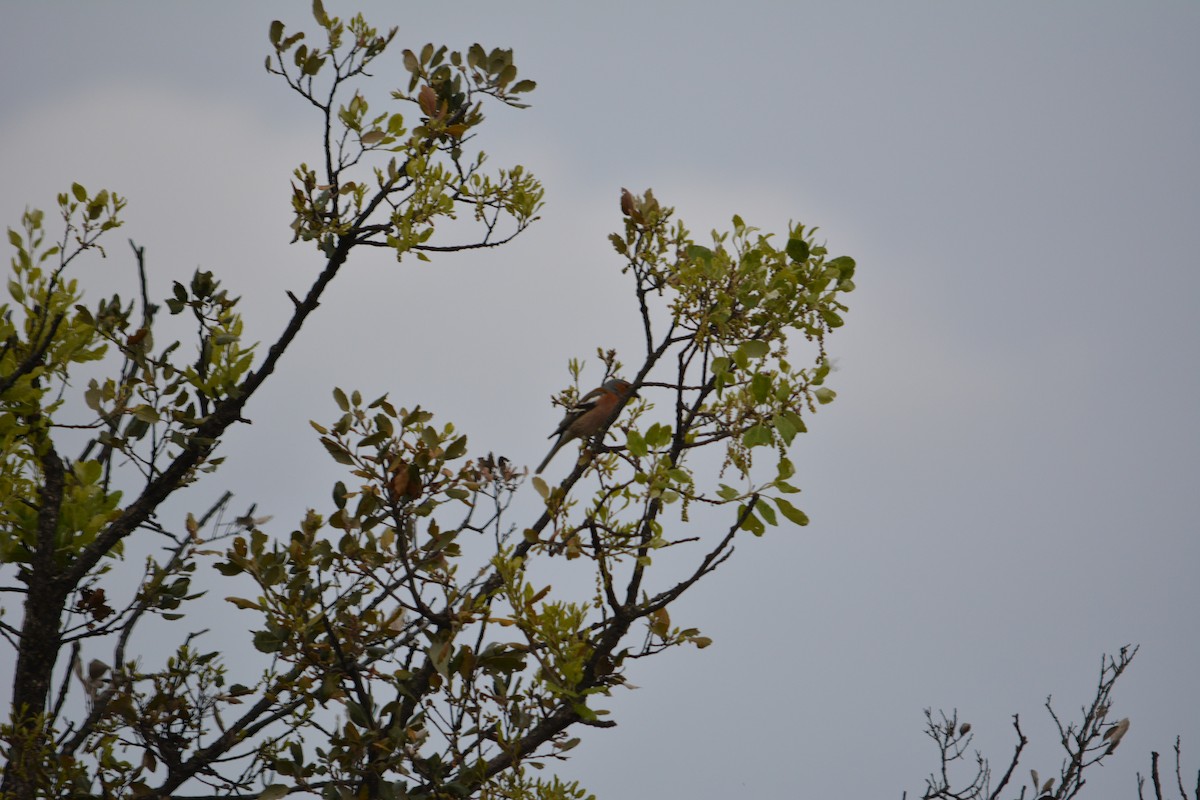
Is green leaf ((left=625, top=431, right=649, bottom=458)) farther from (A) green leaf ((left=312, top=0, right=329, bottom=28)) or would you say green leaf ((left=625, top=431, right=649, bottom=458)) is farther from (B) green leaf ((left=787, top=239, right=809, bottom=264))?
(A) green leaf ((left=312, top=0, right=329, bottom=28))

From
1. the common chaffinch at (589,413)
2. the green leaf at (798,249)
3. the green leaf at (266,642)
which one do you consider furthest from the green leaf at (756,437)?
the green leaf at (266,642)

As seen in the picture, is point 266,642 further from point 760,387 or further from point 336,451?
point 760,387

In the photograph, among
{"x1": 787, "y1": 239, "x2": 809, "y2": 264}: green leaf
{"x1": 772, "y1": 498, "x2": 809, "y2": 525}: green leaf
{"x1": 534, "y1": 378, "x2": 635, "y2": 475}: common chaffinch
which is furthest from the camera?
{"x1": 534, "y1": 378, "x2": 635, "y2": 475}: common chaffinch

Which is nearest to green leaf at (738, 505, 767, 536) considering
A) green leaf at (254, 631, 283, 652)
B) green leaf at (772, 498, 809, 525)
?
green leaf at (772, 498, 809, 525)

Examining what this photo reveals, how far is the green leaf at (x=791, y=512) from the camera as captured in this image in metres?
3.07

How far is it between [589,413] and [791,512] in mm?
2413

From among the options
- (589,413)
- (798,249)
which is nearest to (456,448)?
(798,249)

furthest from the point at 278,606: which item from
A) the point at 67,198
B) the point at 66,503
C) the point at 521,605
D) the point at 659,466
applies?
the point at 67,198

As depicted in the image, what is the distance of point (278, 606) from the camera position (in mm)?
3541

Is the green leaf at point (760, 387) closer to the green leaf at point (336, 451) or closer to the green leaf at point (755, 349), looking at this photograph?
the green leaf at point (755, 349)

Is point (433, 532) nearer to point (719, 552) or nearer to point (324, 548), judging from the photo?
point (324, 548)

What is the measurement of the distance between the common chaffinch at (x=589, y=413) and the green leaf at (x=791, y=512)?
0.92m

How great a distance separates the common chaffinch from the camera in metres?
4.32

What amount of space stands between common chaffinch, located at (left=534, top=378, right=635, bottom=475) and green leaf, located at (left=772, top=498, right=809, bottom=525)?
0.92 m
